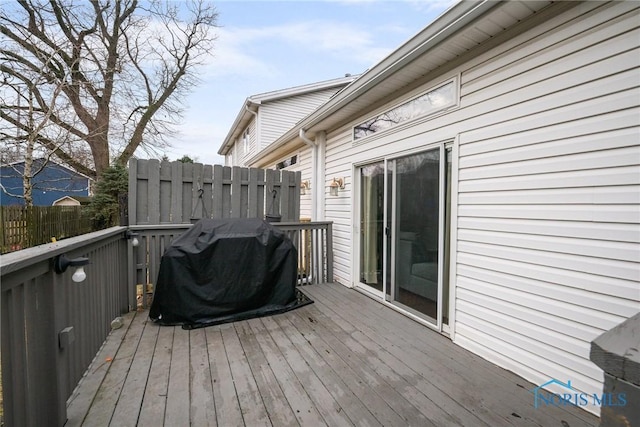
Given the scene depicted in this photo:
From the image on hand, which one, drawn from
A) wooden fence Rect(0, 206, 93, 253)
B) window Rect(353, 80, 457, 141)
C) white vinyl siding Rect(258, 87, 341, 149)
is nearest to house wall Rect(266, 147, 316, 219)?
window Rect(353, 80, 457, 141)

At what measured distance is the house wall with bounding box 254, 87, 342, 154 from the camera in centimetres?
984

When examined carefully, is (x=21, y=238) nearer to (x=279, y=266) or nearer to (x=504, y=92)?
(x=279, y=266)

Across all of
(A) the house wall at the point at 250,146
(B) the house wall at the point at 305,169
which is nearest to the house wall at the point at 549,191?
(B) the house wall at the point at 305,169

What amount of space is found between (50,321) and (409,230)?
121 inches

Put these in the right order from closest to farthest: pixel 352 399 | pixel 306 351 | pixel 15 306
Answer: pixel 15 306 → pixel 352 399 → pixel 306 351

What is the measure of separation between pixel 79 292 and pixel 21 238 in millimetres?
6019

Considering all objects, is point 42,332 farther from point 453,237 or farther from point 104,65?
point 104,65

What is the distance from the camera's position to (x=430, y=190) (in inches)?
122

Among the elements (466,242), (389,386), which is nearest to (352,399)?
(389,386)

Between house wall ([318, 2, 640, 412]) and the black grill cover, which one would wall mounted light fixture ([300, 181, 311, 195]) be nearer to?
the black grill cover

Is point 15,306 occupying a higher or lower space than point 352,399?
higher

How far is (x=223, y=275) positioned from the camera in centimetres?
322

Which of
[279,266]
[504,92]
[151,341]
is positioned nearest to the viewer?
[504,92]

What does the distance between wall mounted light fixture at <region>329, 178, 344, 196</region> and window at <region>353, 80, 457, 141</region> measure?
0.80m
